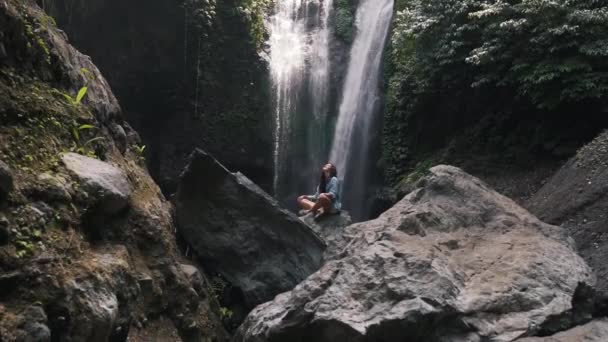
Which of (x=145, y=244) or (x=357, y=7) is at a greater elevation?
(x=357, y=7)

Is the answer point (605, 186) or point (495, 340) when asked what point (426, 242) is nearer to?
point (495, 340)

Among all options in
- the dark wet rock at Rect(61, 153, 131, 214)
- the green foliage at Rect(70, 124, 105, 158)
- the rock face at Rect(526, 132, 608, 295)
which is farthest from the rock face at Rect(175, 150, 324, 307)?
the rock face at Rect(526, 132, 608, 295)

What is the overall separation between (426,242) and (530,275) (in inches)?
41.8

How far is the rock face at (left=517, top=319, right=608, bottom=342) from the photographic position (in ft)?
13.4

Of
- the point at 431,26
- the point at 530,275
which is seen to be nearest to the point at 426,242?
the point at 530,275

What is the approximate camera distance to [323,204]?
811 cm

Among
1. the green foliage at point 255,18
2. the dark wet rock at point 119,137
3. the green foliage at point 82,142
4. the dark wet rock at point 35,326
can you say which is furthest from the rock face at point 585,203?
the green foliage at point 255,18

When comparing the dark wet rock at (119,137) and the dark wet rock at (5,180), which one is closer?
the dark wet rock at (5,180)

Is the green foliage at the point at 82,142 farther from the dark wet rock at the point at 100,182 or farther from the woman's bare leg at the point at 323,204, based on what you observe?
the woman's bare leg at the point at 323,204

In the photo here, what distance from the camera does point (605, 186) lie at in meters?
6.36

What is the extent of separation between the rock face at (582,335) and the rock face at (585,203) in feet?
2.56

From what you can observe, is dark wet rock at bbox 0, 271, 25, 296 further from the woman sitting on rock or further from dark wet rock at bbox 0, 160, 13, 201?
the woman sitting on rock

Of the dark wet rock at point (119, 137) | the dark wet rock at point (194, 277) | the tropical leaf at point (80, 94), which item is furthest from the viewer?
the dark wet rock at point (119, 137)

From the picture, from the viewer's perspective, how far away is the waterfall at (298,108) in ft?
48.8
